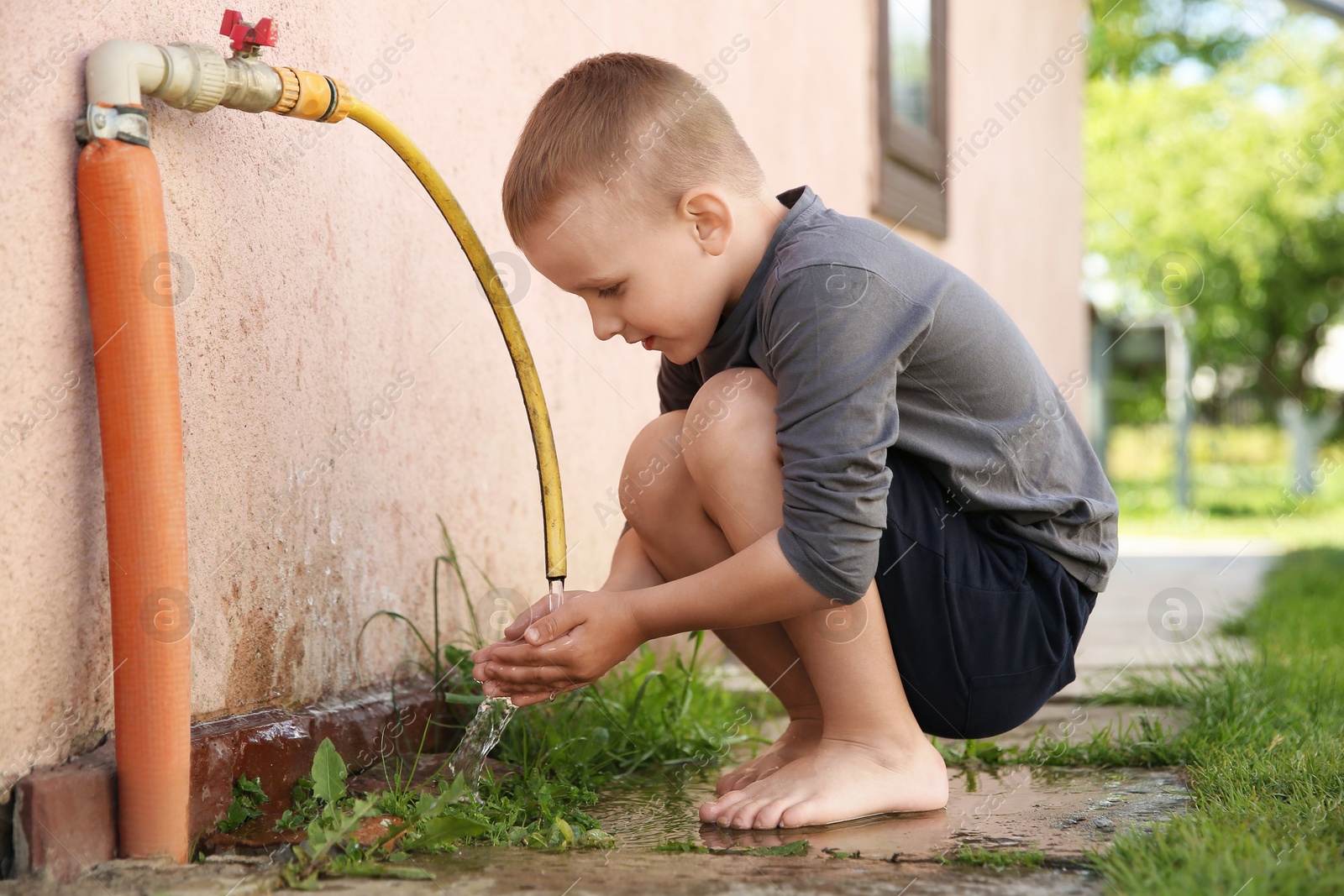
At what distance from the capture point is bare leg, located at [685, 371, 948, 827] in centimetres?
152

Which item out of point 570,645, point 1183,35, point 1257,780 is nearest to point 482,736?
point 570,645

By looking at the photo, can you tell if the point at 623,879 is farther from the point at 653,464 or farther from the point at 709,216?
the point at 709,216

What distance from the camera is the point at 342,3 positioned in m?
1.78

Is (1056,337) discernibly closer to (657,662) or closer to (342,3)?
(657,662)

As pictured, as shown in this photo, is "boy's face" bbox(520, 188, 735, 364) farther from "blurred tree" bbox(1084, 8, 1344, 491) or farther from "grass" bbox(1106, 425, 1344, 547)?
"blurred tree" bbox(1084, 8, 1344, 491)

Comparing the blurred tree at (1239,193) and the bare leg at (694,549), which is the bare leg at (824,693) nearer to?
the bare leg at (694,549)

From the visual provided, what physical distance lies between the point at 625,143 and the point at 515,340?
0.32 meters

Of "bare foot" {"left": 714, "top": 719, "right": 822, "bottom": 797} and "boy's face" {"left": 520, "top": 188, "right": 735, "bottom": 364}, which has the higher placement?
"boy's face" {"left": 520, "top": 188, "right": 735, "bottom": 364}

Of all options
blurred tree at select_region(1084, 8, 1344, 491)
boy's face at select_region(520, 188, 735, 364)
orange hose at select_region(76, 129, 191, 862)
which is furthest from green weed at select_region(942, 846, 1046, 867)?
blurred tree at select_region(1084, 8, 1344, 491)

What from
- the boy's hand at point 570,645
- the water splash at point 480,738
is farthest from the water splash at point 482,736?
the boy's hand at point 570,645

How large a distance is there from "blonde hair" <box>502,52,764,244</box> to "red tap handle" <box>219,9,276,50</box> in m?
0.35

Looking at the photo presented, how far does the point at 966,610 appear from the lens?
158 centimetres

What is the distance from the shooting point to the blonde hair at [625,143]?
157 cm

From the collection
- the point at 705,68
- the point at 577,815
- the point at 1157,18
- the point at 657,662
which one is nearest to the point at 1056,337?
the point at 705,68
